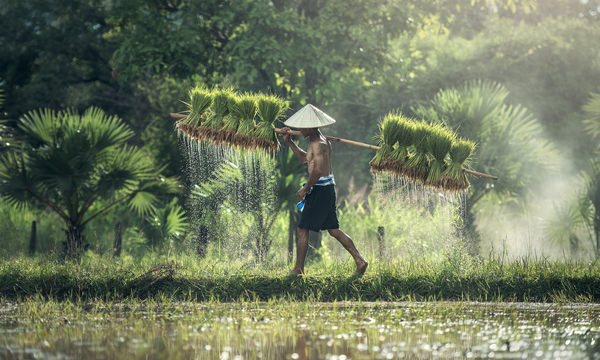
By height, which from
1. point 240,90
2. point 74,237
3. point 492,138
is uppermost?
point 240,90

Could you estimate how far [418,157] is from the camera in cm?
948

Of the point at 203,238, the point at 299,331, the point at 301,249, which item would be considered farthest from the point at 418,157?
the point at 203,238

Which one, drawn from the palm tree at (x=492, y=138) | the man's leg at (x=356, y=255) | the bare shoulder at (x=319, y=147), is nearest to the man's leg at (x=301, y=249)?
the man's leg at (x=356, y=255)

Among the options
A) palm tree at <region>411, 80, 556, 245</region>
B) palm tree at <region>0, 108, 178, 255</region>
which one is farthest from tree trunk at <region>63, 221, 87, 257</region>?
palm tree at <region>411, 80, 556, 245</region>

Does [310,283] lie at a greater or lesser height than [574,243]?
lesser

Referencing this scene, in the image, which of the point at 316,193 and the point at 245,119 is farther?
the point at 245,119

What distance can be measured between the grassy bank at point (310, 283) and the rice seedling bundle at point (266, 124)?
66.3 inches

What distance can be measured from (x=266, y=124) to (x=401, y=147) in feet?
5.97

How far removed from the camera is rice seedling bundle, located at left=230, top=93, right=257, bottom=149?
9.51m

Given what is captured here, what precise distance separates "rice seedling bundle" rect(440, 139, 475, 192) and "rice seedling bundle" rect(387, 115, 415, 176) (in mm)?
560

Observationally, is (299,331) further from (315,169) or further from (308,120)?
(308,120)

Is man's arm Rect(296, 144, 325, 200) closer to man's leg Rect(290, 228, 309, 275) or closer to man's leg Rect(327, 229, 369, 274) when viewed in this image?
man's leg Rect(290, 228, 309, 275)

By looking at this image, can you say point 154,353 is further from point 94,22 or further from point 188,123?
point 94,22

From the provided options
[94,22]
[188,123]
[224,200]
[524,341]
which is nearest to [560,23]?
[94,22]
